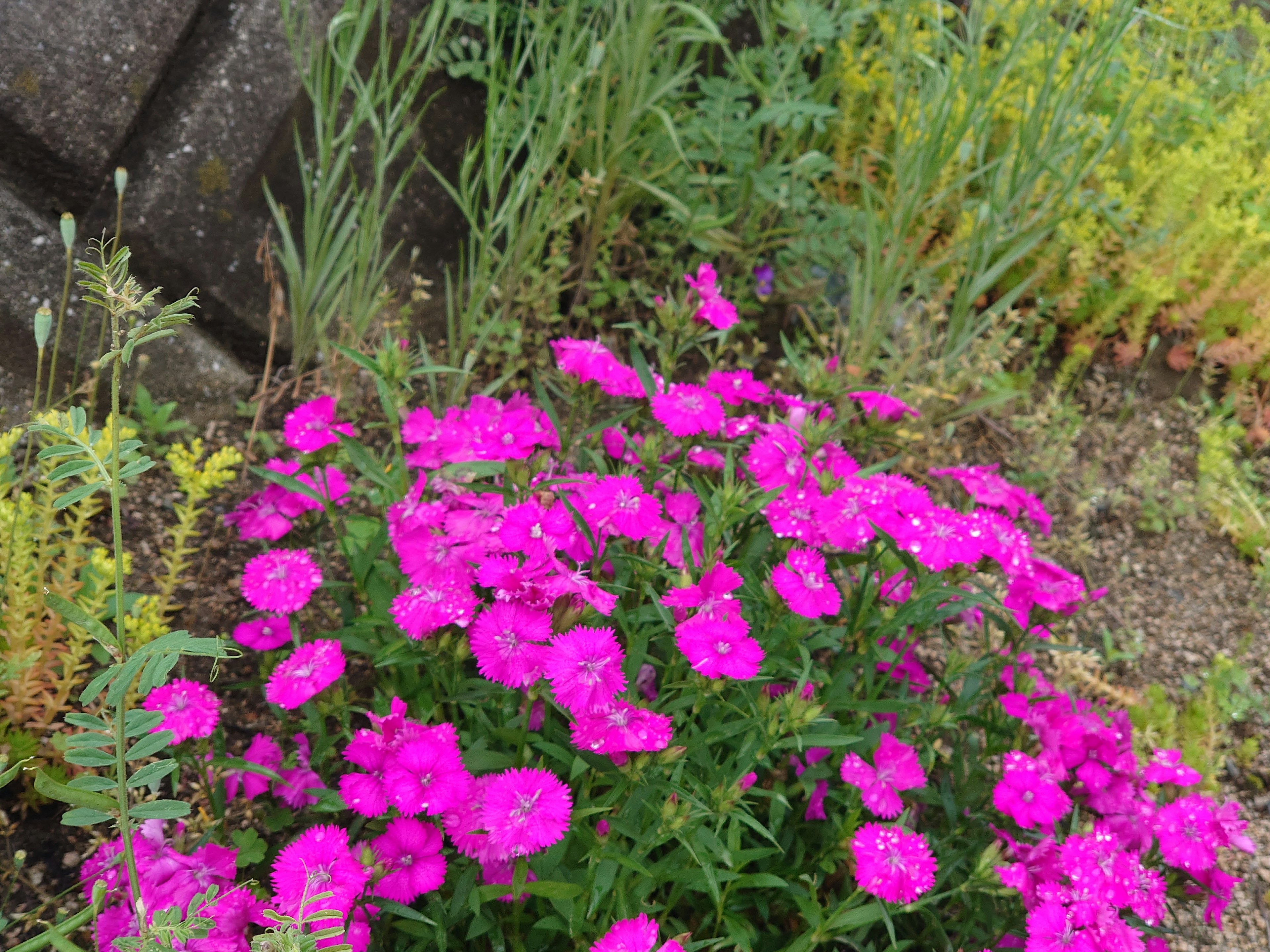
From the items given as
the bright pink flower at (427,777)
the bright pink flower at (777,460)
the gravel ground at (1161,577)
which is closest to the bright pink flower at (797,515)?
the bright pink flower at (777,460)

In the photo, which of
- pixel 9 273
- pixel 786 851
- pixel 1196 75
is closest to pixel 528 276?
pixel 9 273

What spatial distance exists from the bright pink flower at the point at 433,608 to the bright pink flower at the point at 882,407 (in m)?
0.78

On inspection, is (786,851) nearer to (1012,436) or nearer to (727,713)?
(727,713)

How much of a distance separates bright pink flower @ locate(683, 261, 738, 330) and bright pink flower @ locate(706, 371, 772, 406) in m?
0.11

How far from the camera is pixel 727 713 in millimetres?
1561

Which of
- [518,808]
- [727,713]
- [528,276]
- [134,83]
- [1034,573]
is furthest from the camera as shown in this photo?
[528,276]

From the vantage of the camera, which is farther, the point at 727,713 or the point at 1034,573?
the point at 1034,573

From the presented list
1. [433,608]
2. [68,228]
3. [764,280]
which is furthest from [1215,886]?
[68,228]

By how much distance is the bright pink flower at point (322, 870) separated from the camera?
47.2 inches

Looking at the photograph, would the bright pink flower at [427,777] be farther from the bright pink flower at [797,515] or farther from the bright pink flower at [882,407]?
the bright pink flower at [882,407]

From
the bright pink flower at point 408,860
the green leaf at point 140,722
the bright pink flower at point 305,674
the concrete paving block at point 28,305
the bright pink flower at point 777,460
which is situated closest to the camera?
the green leaf at point 140,722

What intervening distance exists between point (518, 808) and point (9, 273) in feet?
5.61

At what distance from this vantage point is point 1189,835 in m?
1.62

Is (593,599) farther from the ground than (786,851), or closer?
farther from the ground
